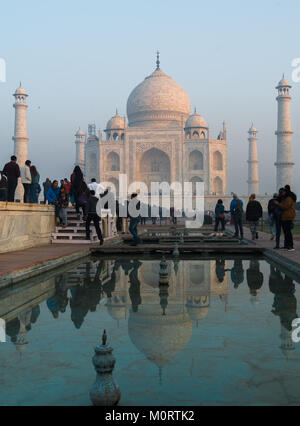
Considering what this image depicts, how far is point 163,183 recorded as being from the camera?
48.0 m

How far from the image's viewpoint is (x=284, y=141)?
42.6m

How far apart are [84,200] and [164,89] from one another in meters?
41.0

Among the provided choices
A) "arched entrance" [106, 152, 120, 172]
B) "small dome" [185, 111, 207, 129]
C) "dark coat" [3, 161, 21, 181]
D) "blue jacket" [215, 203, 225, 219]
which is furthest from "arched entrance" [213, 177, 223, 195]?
"dark coat" [3, 161, 21, 181]

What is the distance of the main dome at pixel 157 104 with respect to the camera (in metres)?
49.3

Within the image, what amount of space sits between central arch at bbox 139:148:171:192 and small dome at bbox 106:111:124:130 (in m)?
5.49

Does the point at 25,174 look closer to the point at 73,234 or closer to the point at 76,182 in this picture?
the point at 76,182

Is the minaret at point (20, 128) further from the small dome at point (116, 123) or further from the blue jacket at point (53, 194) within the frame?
the blue jacket at point (53, 194)

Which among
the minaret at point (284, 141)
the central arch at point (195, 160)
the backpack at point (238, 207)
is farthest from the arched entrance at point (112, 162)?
the backpack at point (238, 207)

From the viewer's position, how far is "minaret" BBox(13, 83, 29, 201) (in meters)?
42.3

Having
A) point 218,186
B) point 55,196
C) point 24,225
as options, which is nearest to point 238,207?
point 55,196

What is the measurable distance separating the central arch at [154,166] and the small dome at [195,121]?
4.40 m

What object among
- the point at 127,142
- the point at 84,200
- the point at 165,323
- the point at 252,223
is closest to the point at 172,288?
the point at 165,323
